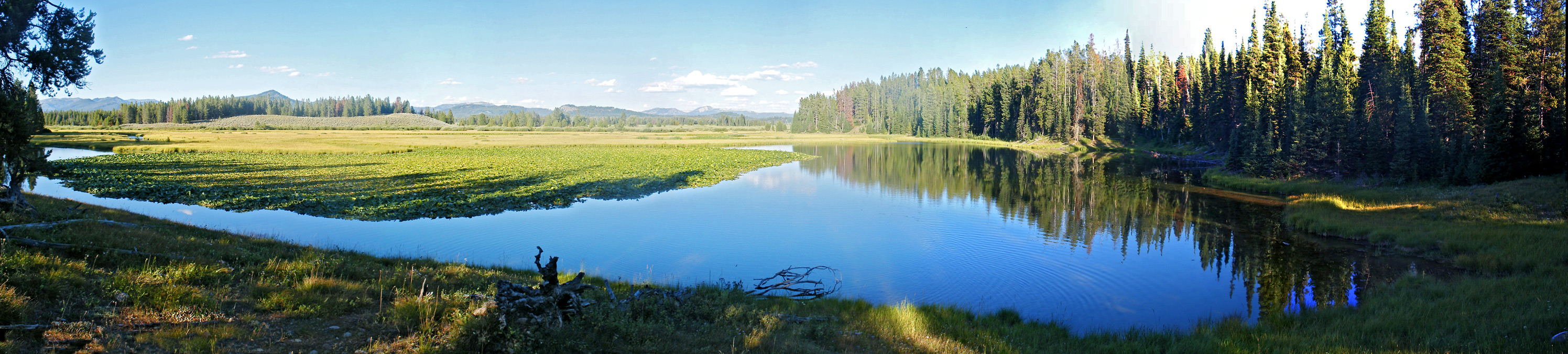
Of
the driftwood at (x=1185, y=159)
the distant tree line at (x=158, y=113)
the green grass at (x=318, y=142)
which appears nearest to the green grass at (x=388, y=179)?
the green grass at (x=318, y=142)

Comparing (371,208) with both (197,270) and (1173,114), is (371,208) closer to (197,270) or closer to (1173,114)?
(197,270)

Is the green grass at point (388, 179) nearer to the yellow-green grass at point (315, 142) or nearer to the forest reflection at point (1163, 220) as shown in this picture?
A: the yellow-green grass at point (315, 142)

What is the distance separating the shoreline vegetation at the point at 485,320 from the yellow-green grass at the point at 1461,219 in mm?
146

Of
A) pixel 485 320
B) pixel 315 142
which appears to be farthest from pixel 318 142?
pixel 485 320

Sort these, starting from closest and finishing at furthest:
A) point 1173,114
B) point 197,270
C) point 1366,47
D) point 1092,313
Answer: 1. point 197,270
2. point 1092,313
3. point 1366,47
4. point 1173,114

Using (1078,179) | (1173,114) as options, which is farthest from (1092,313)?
(1173,114)

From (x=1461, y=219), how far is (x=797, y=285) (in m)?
18.0

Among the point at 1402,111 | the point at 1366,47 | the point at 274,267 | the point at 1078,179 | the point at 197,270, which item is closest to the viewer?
the point at 197,270

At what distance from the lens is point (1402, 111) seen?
29.5 m

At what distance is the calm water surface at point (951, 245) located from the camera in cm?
1266

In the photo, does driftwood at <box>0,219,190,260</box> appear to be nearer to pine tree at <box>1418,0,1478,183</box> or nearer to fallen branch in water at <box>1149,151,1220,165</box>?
pine tree at <box>1418,0,1478,183</box>

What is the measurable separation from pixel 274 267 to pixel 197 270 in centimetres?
92

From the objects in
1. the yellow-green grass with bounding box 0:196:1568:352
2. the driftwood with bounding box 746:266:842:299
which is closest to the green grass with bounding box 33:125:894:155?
the yellow-green grass with bounding box 0:196:1568:352

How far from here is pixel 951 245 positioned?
17.7m
